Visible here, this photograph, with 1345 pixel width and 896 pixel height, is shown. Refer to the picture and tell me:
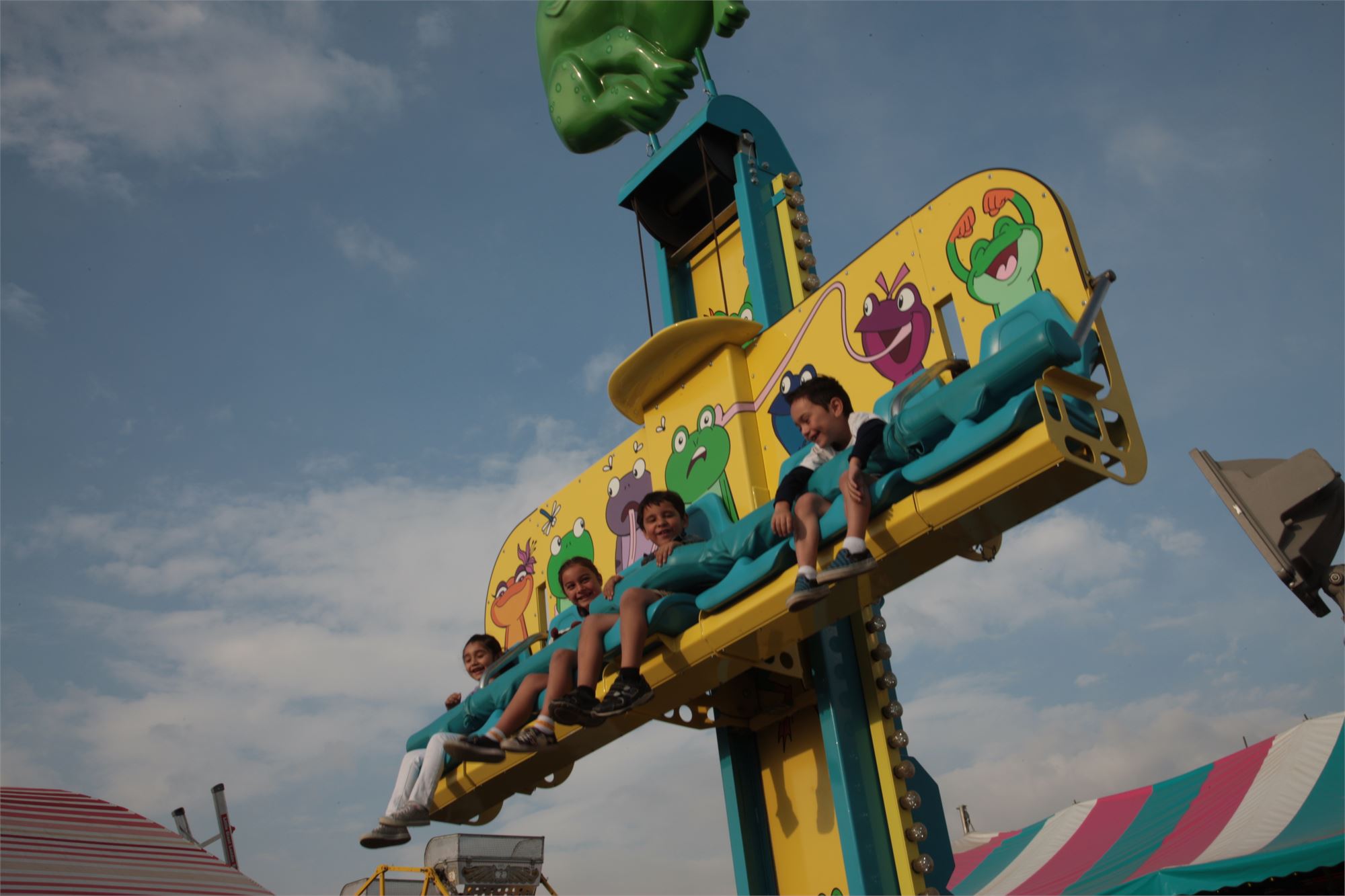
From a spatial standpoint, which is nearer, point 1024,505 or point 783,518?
point 1024,505

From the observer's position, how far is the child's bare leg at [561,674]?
446cm

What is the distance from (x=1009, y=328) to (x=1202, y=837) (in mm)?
5195

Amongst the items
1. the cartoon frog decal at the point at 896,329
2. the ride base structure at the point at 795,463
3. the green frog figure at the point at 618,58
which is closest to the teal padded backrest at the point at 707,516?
the ride base structure at the point at 795,463

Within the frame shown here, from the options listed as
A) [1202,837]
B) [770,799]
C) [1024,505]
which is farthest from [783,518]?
[1202,837]

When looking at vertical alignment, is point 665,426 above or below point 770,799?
above

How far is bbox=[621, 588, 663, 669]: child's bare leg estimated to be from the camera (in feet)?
14.0

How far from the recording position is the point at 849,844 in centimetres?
452

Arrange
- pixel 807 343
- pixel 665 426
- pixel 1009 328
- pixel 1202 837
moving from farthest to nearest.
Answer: pixel 1202 837 → pixel 665 426 → pixel 807 343 → pixel 1009 328

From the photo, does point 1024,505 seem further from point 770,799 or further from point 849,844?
point 770,799

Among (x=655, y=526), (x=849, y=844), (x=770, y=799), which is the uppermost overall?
(x=655, y=526)

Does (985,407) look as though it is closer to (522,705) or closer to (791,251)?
(522,705)

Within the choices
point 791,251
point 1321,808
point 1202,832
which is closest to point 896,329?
point 791,251

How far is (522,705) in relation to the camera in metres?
4.61

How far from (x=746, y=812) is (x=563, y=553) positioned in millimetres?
1938
